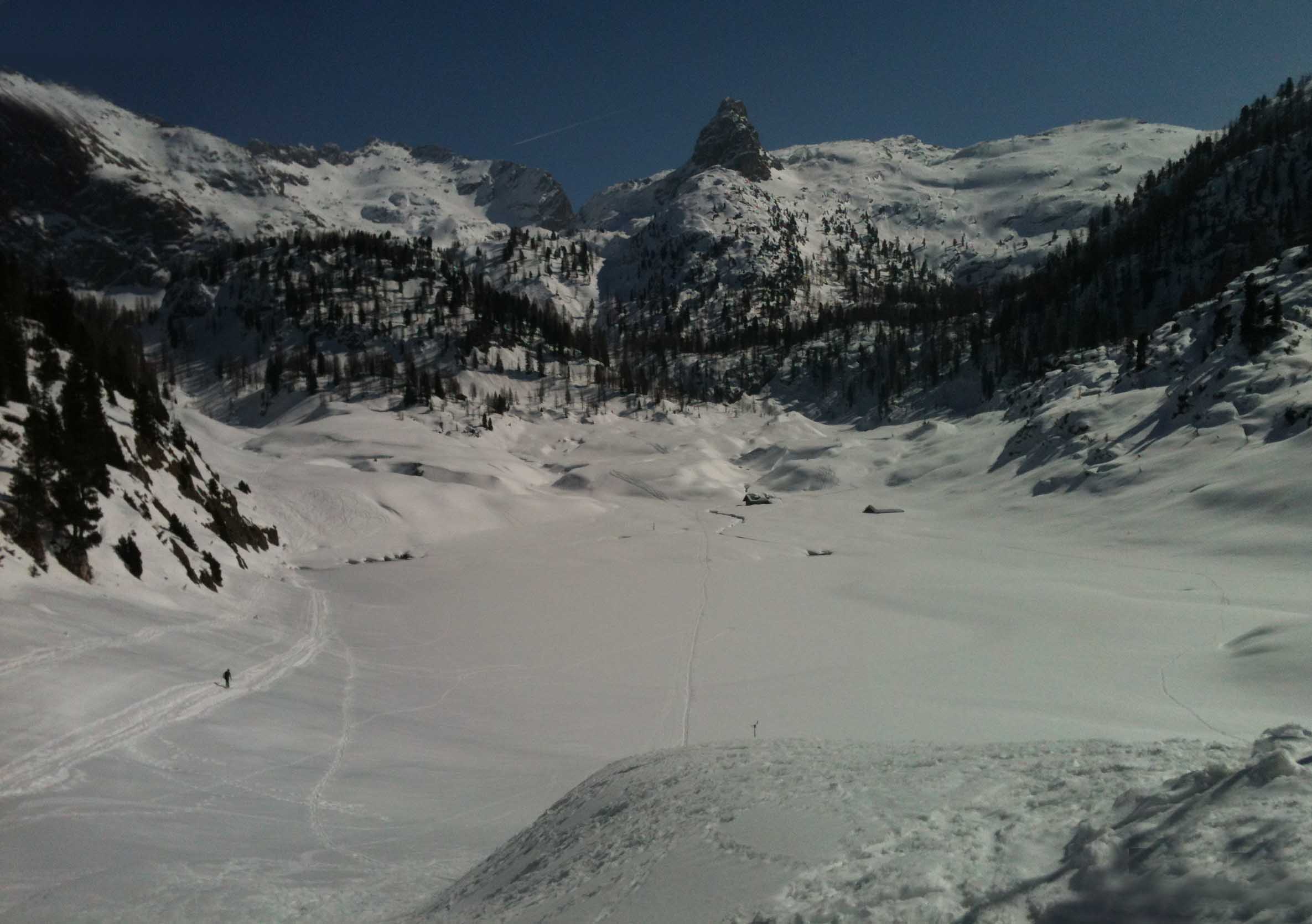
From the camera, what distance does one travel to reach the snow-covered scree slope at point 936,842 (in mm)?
4230

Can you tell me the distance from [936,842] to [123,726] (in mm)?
15921

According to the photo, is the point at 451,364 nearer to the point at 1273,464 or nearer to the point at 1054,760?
the point at 1273,464

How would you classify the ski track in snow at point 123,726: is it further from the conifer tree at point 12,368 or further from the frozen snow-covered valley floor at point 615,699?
the conifer tree at point 12,368

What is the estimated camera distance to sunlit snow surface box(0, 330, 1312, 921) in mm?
5988

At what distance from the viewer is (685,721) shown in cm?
1875

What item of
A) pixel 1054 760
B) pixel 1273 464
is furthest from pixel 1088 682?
pixel 1273 464

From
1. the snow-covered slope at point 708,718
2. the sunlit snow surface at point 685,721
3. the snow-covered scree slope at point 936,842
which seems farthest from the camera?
the sunlit snow surface at point 685,721

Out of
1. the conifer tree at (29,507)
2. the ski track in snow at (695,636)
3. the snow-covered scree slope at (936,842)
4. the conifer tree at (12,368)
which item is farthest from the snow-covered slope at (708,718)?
the conifer tree at (12,368)

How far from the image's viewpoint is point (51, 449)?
24688mm

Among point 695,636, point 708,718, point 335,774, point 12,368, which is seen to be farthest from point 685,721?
point 12,368

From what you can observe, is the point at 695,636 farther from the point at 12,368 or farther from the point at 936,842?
the point at 12,368

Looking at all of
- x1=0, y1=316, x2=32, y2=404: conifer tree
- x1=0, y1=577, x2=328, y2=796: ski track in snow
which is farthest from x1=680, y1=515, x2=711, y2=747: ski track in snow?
x1=0, y1=316, x2=32, y2=404: conifer tree

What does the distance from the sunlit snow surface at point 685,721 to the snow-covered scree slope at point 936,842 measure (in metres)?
0.04

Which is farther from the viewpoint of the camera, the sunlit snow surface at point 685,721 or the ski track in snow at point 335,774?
the ski track in snow at point 335,774
